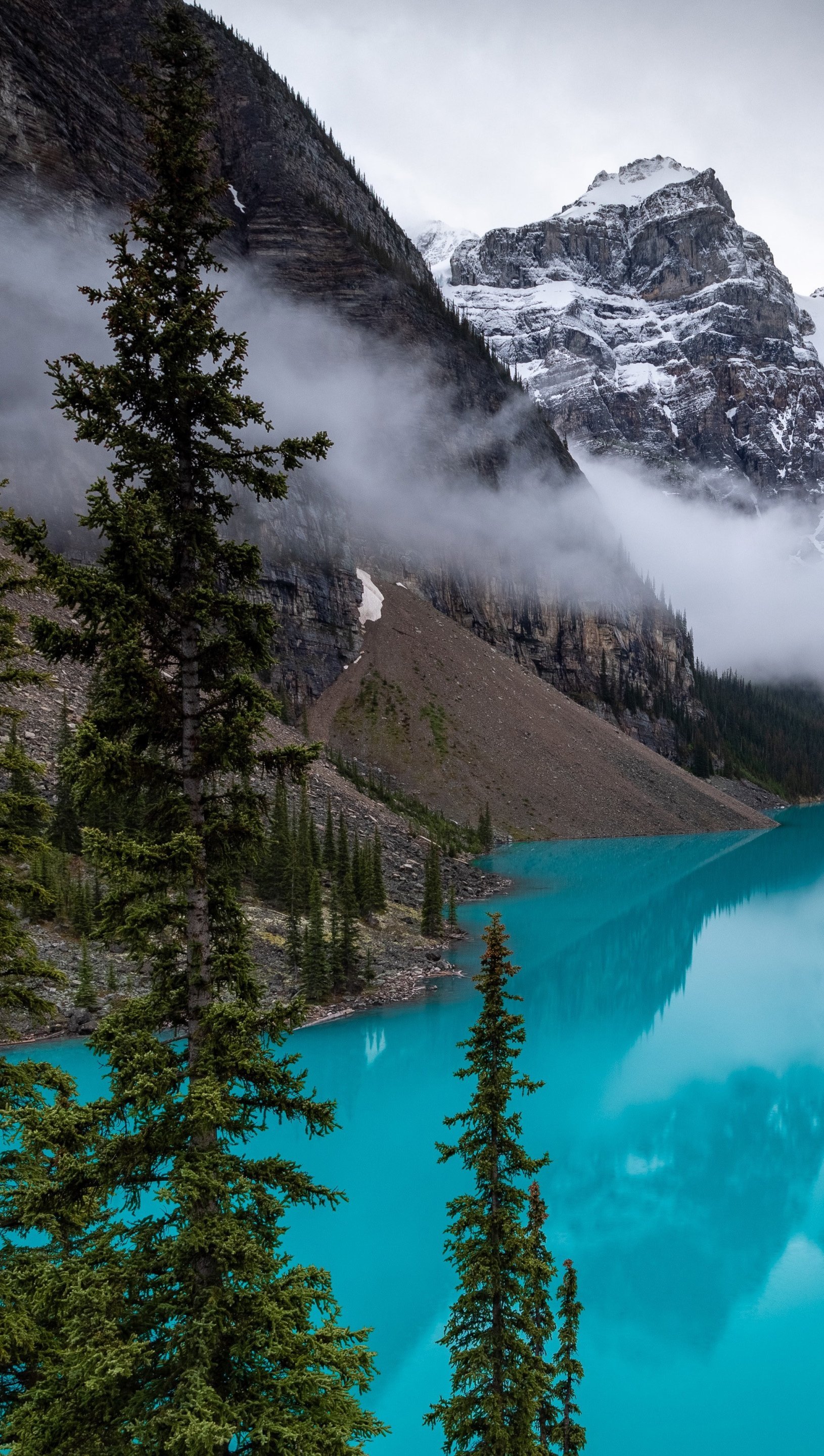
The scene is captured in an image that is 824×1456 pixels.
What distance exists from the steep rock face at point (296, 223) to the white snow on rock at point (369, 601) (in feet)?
5.64

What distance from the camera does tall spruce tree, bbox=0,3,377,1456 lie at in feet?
18.7

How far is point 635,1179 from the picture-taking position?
81.4ft

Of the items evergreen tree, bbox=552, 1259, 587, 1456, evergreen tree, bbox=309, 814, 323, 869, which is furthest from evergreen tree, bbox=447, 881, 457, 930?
evergreen tree, bbox=552, 1259, 587, 1456

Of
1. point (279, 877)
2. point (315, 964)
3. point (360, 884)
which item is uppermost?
point (279, 877)

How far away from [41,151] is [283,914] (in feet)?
318

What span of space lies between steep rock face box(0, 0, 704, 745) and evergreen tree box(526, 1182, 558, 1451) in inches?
2340

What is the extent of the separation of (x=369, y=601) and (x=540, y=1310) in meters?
111

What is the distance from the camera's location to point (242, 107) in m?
140

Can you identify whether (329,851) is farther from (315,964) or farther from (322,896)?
(315,964)

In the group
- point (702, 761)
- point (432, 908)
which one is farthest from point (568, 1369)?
point (702, 761)

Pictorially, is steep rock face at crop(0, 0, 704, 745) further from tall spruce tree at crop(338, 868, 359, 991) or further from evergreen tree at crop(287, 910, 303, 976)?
evergreen tree at crop(287, 910, 303, 976)

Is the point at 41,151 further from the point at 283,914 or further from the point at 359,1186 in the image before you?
the point at 359,1186

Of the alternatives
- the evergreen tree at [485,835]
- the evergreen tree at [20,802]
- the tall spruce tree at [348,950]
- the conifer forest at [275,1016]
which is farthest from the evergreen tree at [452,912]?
the evergreen tree at [20,802]

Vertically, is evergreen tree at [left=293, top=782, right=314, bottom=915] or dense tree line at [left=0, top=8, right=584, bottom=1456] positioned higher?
dense tree line at [left=0, top=8, right=584, bottom=1456]
